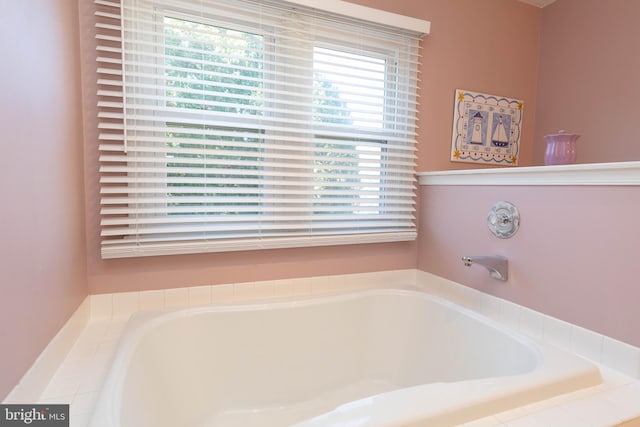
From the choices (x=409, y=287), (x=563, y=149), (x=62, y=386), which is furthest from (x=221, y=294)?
(x=563, y=149)

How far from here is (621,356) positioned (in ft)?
3.39

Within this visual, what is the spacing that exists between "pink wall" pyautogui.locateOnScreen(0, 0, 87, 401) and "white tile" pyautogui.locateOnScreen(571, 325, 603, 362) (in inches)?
64.9

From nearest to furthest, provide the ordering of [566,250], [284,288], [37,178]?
[37,178]
[566,250]
[284,288]

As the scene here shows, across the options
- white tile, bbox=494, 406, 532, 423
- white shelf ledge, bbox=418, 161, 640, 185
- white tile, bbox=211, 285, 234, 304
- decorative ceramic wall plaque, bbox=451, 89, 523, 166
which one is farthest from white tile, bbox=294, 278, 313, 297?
decorative ceramic wall plaque, bbox=451, 89, 523, 166

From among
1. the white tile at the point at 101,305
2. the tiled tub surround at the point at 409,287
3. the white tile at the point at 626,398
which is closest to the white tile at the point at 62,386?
the tiled tub surround at the point at 409,287

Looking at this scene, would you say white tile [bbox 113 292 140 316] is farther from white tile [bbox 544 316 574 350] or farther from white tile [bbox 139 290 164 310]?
white tile [bbox 544 316 574 350]

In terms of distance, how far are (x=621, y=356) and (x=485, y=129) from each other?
1.34 meters

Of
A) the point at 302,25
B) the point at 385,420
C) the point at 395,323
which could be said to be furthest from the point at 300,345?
the point at 302,25

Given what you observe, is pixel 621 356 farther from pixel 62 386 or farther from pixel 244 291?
pixel 62 386

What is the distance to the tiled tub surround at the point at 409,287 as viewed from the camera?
808 mm

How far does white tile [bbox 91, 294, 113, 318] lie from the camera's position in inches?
53.1

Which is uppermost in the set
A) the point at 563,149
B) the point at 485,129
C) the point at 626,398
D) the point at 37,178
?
the point at 485,129

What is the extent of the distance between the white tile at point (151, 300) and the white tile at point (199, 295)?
124 mm

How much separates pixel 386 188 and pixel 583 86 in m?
1.28
